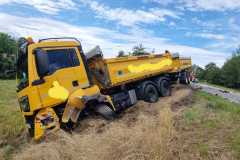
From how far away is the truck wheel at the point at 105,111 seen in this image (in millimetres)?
7551

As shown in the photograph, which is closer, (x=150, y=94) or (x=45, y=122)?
(x=45, y=122)

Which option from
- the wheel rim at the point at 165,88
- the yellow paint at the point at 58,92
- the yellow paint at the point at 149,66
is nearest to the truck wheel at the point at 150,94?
the wheel rim at the point at 165,88

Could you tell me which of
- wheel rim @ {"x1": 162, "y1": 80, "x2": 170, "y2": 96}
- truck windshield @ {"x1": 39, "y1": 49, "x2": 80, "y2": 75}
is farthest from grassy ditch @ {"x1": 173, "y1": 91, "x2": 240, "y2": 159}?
wheel rim @ {"x1": 162, "y1": 80, "x2": 170, "y2": 96}

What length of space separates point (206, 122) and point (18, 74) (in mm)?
5190

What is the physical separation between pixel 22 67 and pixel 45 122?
1.71m

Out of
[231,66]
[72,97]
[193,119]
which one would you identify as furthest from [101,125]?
[231,66]

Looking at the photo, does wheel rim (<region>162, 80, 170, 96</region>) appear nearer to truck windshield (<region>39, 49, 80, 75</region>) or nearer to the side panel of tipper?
the side panel of tipper

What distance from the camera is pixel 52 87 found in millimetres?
6848

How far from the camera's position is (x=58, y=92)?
6.96 meters

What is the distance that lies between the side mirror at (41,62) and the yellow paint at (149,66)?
353 centimetres

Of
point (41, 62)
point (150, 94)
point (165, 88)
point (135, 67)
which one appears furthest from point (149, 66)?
point (41, 62)

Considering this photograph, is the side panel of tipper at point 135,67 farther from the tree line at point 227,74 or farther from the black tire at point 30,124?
the tree line at point 227,74

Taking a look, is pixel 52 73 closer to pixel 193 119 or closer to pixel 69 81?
pixel 69 81

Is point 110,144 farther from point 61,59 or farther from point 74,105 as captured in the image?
point 61,59
